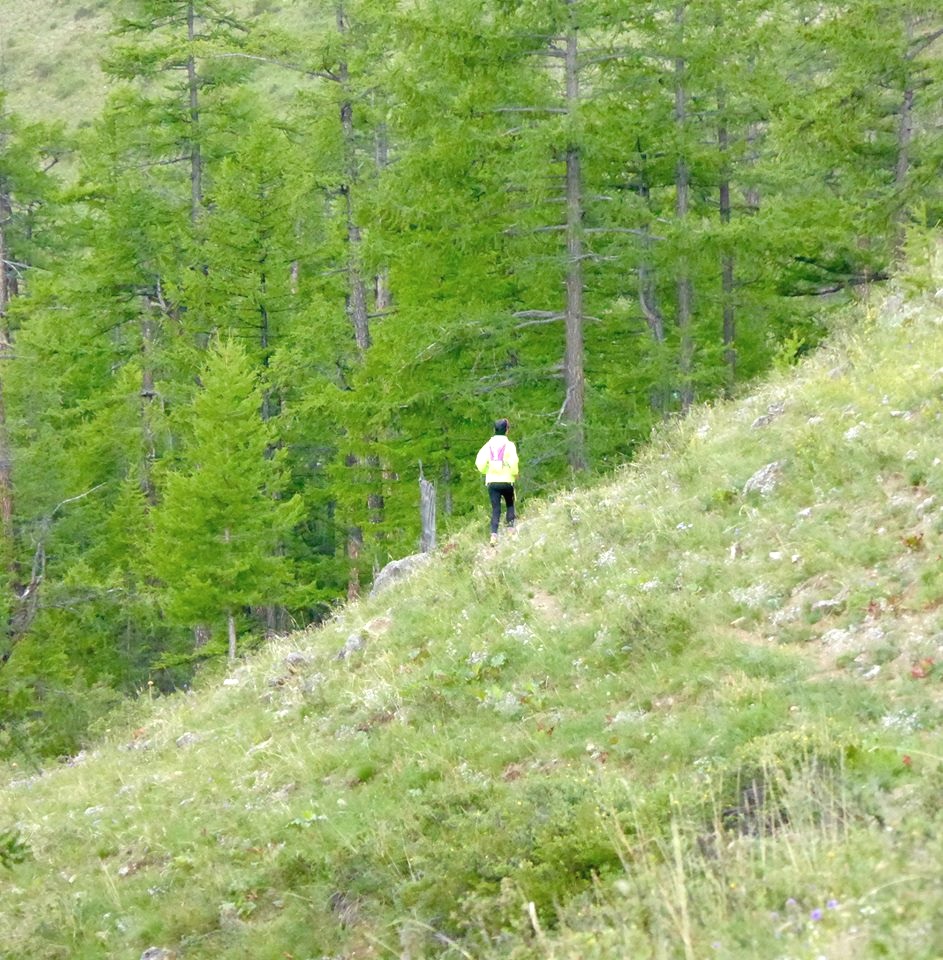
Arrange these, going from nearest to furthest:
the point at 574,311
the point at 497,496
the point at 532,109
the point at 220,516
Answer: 1. the point at 497,496
2. the point at 532,109
3. the point at 574,311
4. the point at 220,516

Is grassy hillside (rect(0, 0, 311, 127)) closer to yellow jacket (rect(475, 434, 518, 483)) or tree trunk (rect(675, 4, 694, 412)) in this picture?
tree trunk (rect(675, 4, 694, 412))

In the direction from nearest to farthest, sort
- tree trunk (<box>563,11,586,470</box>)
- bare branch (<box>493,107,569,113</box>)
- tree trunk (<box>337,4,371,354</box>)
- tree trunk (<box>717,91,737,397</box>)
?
bare branch (<box>493,107,569,113</box>), tree trunk (<box>563,11,586,470</box>), tree trunk (<box>717,91,737,397</box>), tree trunk (<box>337,4,371,354</box>)

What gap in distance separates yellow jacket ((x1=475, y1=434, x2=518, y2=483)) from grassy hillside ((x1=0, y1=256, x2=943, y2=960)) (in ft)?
4.18

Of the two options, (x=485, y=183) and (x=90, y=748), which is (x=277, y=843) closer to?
(x=90, y=748)

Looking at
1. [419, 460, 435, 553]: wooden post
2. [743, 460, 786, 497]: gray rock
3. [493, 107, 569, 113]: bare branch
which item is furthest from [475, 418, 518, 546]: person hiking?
[493, 107, 569, 113]: bare branch

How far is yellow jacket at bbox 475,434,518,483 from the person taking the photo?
1395 cm

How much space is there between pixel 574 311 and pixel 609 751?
37.6ft

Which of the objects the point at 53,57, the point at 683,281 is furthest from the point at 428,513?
the point at 53,57

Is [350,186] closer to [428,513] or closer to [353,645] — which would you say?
[428,513]

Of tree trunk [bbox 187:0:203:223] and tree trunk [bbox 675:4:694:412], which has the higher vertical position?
tree trunk [bbox 187:0:203:223]

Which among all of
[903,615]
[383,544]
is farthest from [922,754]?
[383,544]

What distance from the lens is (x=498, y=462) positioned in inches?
551

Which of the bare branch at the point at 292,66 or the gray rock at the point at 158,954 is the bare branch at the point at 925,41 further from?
the gray rock at the point at 158,954

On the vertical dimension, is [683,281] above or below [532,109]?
below
